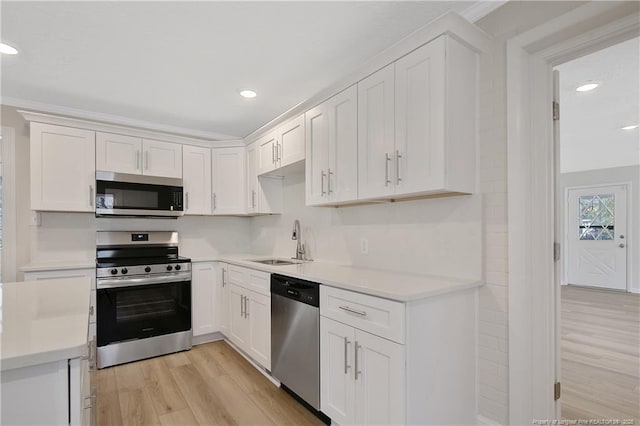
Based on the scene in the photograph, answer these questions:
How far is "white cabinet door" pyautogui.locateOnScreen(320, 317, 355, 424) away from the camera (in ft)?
6.07

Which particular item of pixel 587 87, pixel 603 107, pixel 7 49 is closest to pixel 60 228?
pixel 7 49

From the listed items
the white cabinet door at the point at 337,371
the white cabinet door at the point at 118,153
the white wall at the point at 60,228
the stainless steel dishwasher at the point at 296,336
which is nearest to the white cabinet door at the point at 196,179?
the white wall at the point at 60,228

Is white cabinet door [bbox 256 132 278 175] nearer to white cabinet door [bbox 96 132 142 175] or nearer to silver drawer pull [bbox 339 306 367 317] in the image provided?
white cabinet door [bbox 96 132 142 175]

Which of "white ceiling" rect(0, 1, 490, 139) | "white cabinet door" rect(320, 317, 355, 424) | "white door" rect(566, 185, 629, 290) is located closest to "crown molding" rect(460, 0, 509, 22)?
"white ceiling" rect(0, 1, 490, 139)

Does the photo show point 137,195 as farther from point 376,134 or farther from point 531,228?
point 531,228

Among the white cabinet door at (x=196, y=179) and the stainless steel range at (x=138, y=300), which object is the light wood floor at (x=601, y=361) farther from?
the white cabinet door at (x=196, y=179)

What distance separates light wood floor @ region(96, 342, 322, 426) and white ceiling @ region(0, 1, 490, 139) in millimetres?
2502

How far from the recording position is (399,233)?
2.42 m

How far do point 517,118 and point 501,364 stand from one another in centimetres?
137

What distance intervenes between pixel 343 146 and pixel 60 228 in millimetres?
3051

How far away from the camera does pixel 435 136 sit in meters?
1.79

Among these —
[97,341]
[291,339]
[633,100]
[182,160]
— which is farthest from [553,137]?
[97,341]

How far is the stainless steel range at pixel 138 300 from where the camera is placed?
305cm

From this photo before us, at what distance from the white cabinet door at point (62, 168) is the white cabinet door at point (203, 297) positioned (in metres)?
1.22
